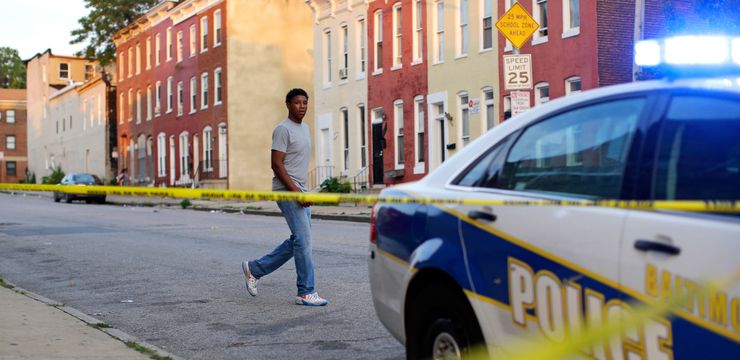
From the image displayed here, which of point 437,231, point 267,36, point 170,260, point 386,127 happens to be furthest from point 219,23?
A: point 437,231

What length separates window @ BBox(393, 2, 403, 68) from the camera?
3534 centimetres

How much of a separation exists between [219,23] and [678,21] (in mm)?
27955

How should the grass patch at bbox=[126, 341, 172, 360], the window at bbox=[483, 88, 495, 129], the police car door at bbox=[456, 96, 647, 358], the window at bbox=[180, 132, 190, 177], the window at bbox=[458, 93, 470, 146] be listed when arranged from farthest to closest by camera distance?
the window at bbox=[180, 132, 190, 177] < the window at bbox=[458, 93, 470, 146] < the window at bbox=[483, 88, 495, 129] < the grass patch at bbox=[126, 341, 172, 360] < the police car door at bbox=[456, 96, 647, 358]

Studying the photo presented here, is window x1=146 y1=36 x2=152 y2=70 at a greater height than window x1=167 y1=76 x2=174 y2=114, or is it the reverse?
window x1=146 y1=36 x2=152 y2=70

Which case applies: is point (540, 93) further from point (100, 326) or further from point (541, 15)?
point (100, 326)

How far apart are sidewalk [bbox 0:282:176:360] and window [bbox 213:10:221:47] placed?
40931 mm

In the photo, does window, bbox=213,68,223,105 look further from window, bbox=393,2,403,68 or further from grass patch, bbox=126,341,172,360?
grass patch, bbox=126,341,172,360

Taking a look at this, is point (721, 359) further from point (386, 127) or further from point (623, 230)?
point (386, 127)

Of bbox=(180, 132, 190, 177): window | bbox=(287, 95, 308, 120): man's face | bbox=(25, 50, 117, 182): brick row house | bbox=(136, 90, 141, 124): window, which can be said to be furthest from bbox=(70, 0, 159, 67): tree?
bbox=(287, 95, 308, 120): man's face

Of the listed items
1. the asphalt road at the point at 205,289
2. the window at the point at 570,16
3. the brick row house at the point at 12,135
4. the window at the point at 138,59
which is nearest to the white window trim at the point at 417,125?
Answer: the window at the point at 570,16

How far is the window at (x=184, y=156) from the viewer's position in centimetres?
5441

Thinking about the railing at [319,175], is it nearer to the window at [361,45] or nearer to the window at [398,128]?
the window at [361,45]

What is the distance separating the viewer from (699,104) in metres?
3.97

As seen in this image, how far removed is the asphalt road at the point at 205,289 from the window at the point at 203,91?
30911mm
